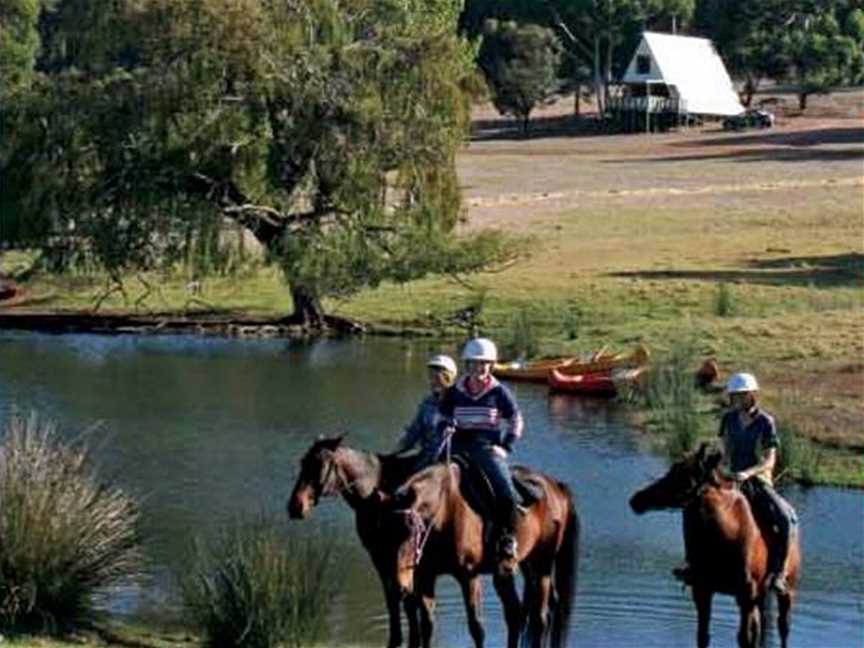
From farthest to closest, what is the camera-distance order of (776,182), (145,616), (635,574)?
(776,182)
(635,574)
(145,616)

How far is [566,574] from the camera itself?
58.3 ft

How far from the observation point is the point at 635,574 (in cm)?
2166

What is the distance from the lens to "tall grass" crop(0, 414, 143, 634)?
16.9m

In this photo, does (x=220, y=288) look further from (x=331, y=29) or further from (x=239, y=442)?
(x=239, y=442)

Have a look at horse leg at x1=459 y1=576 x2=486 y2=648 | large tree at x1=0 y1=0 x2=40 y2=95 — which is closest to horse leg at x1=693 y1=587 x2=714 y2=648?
horse leg at x1=459 y1=576 x2=486 y2=648

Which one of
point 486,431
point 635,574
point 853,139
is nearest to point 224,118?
point 635,574

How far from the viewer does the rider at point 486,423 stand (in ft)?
53.9

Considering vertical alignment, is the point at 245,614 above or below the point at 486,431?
below

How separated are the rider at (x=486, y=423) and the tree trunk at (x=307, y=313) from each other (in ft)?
97.3

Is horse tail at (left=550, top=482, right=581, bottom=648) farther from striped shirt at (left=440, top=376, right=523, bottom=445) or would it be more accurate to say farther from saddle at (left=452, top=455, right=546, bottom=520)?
striped shirt at (left=440, top=376, right=523, bottom=445)

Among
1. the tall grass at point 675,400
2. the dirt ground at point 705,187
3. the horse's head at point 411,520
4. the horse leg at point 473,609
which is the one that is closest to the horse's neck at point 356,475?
the horse's head at point 411,520

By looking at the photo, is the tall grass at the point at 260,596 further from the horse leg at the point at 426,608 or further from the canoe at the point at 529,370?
the canoe at the point at 529,370

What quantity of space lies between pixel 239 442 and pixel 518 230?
29.4 meters

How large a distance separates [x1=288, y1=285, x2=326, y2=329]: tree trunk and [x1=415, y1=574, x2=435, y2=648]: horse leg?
29787mm
